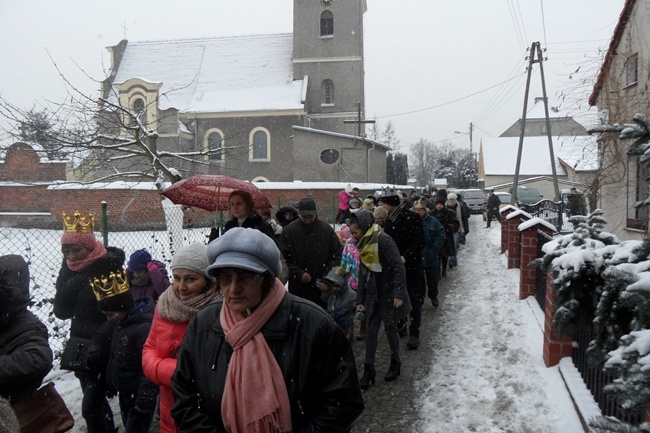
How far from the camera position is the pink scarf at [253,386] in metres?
1.83

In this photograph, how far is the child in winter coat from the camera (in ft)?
16.7

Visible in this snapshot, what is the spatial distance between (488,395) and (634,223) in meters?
10.2

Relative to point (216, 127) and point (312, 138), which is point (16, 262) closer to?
point (312, 138)

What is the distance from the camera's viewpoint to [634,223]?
12289 mm

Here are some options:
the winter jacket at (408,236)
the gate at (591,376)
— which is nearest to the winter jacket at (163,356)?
the gate at (591,376)

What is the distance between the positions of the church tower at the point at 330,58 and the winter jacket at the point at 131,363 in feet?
109

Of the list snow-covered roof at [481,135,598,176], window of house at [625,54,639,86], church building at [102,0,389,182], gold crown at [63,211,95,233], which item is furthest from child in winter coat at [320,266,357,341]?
snow-covered roof at [481,135,598,176]

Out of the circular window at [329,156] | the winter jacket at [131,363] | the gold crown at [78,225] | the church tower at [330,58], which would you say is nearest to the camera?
the winter jacket at [131,363]

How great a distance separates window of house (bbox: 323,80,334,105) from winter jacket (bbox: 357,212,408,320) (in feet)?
107

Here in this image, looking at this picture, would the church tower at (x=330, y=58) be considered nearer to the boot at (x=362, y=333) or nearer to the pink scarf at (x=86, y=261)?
the boot at (x=362, y=333)

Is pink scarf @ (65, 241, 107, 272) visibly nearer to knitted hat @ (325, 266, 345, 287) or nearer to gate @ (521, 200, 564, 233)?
knitted hat @ (325, 266, 345, 287)

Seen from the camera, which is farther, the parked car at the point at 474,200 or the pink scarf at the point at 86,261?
the parked car at the point at 474,200

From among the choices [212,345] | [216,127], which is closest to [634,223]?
[212,345]

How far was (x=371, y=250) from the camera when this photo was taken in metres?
5.02
